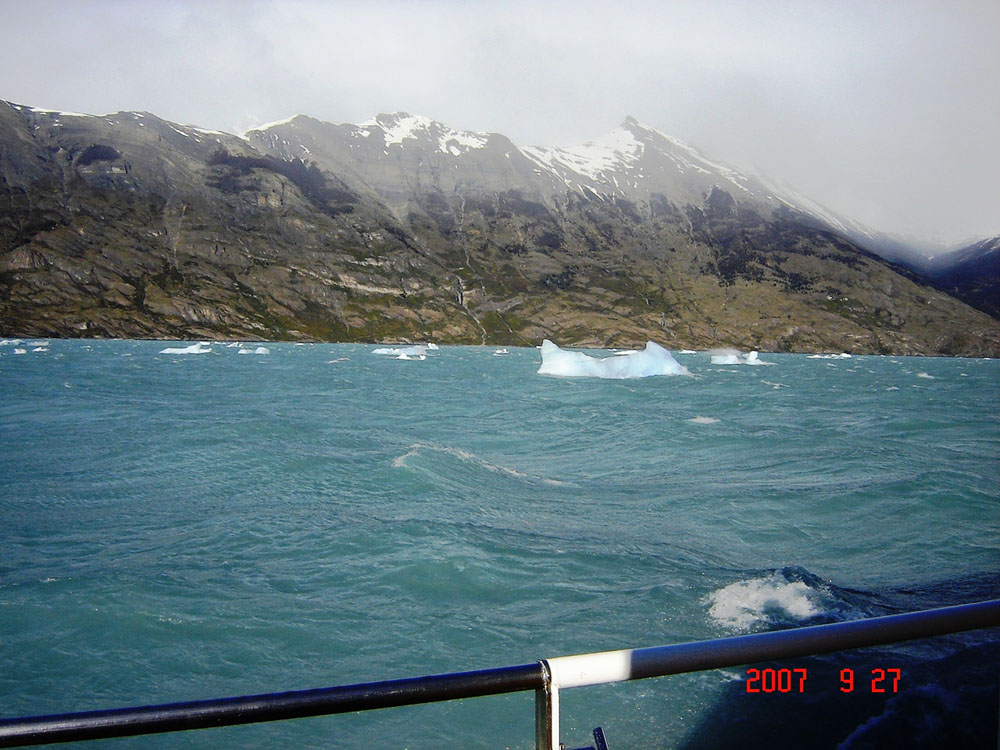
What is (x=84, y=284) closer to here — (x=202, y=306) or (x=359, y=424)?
(x=202, y=306)

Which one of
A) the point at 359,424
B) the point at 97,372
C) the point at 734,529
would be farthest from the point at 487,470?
the point at 97,372

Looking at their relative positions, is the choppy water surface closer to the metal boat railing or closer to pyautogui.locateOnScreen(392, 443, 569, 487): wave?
pyautogui.locateOnScreen(392, 443, 569, 487): wave

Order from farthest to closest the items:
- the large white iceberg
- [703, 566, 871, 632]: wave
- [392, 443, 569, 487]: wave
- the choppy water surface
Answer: the large white iceberg → [392, 443, 569, 487]: wave → [703, 566, 871, 632]: wave → the choppy water surface

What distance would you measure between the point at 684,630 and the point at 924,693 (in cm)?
272

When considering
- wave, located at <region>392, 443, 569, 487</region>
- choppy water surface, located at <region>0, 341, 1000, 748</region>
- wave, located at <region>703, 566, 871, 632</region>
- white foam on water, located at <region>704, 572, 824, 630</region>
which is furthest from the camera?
wave, located at <region>392, 443, 569, 487</region>

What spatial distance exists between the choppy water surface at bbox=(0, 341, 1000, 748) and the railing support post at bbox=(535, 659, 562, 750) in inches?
219

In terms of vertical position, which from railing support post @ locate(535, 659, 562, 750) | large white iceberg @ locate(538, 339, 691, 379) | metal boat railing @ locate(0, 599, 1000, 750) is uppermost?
metal boat railing @ locate(0, 599, 1000, 750)

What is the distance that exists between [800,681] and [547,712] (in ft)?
24.5

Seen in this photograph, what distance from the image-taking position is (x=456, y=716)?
23.5ft

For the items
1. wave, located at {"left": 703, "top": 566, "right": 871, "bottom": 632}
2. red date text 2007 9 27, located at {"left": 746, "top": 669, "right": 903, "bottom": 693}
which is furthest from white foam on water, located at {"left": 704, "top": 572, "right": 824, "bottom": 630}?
red date text 2007 9 27, located at {"left": 746, "top": 669, "right": 903, "bottom": 693}

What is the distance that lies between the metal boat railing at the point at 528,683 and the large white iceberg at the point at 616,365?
186ft

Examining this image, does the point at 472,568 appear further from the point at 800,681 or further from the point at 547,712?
the point at 547,712

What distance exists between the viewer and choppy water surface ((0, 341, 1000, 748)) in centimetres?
716

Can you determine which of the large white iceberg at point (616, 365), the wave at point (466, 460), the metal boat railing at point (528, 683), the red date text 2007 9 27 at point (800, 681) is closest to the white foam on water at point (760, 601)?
the red date text 2007 9 27 at point (800, 681)
